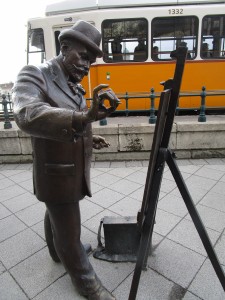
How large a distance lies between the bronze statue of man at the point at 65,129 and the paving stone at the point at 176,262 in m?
0.67

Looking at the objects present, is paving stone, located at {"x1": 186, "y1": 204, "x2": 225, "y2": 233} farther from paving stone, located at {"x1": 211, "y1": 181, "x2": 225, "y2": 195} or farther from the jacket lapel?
the jacket lapel

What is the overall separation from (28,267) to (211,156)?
477 centimetres

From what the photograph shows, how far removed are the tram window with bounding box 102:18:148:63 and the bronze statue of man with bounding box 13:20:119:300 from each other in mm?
6134

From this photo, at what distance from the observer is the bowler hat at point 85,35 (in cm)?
160

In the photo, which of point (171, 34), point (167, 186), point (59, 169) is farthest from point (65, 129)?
point (171, 34)

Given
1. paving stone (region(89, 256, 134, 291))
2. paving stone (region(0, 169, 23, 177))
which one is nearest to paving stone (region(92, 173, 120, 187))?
paving stone (region(0, 169, 23, 177))

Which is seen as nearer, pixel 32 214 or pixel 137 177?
pixel 32 214

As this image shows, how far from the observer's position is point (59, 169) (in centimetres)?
177

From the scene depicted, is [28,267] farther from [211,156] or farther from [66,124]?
[211,156]

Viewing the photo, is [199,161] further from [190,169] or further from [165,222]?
[165,222]

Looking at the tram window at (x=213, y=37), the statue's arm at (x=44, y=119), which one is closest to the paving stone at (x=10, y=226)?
the statue's arm at (x=44, y=119)

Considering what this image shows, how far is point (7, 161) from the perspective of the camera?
6008 mm

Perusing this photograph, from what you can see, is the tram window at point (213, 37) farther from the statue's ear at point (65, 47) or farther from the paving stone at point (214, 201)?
the statue's ear at point (65, 47)

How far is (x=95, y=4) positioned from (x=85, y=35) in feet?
22.3
